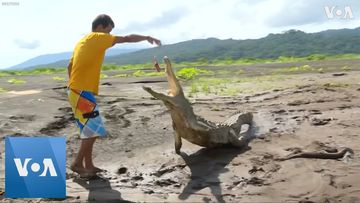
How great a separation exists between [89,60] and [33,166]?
1.36 metres

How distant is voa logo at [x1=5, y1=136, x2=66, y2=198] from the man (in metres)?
0.75

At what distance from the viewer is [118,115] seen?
956 cm

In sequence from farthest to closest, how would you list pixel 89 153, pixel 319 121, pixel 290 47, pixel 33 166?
pixel 290 47, pixel 319 121, pixel 89 153, pixel 33 166

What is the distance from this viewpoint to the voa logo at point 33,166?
15.5 feet

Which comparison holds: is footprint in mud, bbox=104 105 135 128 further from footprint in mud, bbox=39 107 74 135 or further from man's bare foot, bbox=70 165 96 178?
man's bare foot, bbox=70 165 96 178

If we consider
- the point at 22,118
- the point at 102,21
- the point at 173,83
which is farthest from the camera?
the point at 22,118

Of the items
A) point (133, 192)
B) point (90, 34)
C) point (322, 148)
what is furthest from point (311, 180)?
point (90, 34)

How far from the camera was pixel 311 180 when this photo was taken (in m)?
5.40

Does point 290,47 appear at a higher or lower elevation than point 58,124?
lower

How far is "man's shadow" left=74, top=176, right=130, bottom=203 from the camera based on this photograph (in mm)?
4914

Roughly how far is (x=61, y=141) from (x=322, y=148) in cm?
351

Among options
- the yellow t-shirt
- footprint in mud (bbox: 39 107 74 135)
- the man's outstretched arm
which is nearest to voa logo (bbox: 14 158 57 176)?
the yellow t-shirt

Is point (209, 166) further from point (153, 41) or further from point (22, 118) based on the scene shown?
point (22, 118)

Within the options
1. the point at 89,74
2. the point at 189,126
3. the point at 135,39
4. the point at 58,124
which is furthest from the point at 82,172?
the point at 58,124
